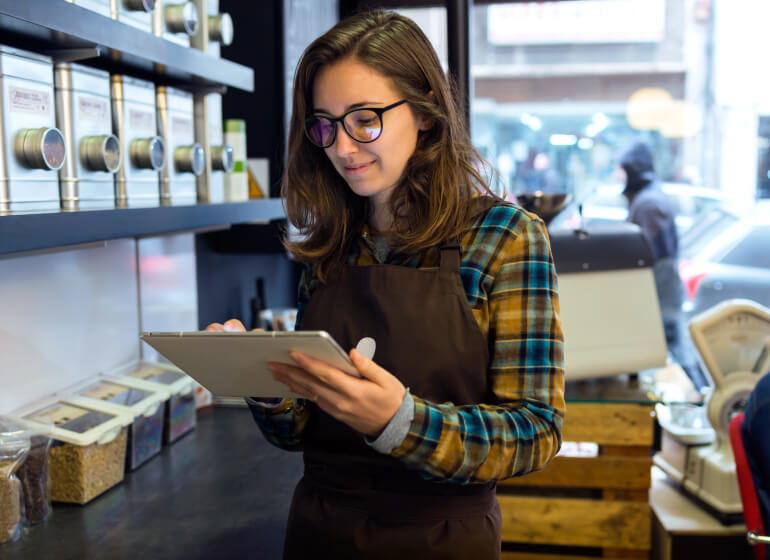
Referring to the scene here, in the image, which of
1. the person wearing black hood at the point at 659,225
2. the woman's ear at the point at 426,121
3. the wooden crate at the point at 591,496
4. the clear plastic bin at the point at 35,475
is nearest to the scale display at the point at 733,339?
the wooden crate at the point at 591,496

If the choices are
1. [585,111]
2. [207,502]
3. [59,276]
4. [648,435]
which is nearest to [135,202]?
[59,276]

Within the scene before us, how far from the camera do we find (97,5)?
1479 millimetres

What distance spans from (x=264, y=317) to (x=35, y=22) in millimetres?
1643

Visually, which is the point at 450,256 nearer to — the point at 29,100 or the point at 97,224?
the point at 97,224

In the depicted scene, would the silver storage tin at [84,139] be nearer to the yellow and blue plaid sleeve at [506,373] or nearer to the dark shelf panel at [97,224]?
the dark shelf panel at [97,224]

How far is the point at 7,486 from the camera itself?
1.44 metres

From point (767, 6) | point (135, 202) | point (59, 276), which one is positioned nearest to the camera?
point (135, 202)

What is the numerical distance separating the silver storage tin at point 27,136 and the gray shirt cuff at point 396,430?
0.70 m

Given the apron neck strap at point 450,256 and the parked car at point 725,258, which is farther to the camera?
the parked car at point 725,258

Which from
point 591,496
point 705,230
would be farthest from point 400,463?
point 705,230

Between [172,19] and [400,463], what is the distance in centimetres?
111

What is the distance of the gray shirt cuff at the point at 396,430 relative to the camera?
108 cm

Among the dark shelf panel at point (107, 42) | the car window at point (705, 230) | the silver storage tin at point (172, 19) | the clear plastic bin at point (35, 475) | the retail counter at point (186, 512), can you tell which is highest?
the silver storage tin at point (172, 19)

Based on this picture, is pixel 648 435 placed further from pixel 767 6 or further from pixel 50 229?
pixel 767 6
